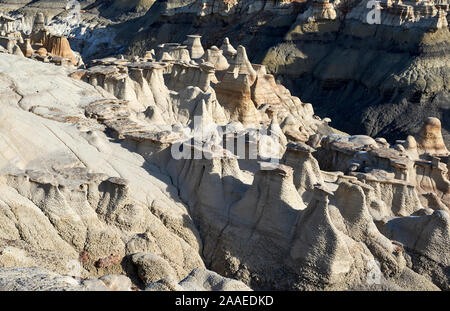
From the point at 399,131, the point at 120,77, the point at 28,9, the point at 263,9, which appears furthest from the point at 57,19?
the point at 120,77

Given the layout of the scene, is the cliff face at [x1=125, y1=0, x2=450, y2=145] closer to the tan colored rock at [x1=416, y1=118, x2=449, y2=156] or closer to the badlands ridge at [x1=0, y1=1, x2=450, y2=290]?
the tan colored rock at [x1=416, y1=118, x2=449, y2=156]

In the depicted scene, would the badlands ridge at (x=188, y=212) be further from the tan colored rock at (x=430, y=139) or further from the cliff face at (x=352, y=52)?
the cliff face at (x=352, y=52)

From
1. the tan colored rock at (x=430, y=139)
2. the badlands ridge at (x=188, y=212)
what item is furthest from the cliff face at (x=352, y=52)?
Result: the badlands ridge at (x=188, y=212)

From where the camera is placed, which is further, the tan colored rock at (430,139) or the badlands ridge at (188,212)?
the tan colored rock at (430,139)

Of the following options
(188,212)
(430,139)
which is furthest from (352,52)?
(188,212)

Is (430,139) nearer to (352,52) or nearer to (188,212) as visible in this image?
(188,212)

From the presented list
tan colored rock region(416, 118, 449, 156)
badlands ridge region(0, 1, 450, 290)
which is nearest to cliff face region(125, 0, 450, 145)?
tan colored rock region(416, 118, 449, 156)

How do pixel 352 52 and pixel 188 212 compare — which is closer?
pixel 188 212

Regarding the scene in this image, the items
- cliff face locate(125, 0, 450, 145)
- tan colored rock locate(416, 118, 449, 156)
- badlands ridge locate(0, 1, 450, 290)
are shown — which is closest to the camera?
badlands ridge locate(0, 1, 450, 290)
